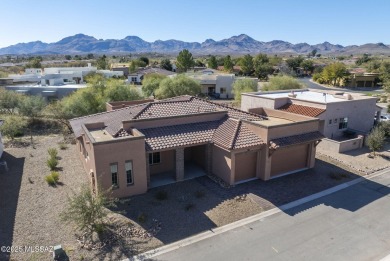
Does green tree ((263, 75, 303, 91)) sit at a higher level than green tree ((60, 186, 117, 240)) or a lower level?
higher

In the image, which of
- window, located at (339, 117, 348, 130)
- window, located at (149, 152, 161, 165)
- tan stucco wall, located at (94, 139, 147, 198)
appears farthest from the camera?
window, located at (339, 117, 348, 130)

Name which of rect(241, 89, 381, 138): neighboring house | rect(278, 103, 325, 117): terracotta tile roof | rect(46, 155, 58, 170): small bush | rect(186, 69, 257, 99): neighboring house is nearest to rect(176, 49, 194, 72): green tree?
rect(186, 69, 257, 99): neighboring house

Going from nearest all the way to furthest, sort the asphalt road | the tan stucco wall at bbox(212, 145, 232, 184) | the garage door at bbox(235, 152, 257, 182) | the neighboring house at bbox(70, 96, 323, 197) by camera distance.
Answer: the asphalt road < the neighboring house at bbox(70, 96, 323, 197) < the tan stucco wall at bbox(212, 145, 232, 184) < the garage door at bbox(235, 152, 257, 182)

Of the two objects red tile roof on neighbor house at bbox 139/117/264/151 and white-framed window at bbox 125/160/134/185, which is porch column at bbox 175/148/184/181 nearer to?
red tile roof on neighbor house at bbox 139/117/264/151

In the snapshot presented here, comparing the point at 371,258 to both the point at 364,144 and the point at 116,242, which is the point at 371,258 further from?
the point at 364,144

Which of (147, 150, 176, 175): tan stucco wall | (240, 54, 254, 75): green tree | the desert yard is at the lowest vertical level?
the desert yard

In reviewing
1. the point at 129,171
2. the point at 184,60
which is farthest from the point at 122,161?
the point at 184,60

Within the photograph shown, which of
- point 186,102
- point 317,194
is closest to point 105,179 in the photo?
point 186,102

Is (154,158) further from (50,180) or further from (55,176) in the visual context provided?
(50,180)
